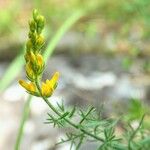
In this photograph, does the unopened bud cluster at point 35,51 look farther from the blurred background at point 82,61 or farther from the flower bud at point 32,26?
the blurred background at point 82,61

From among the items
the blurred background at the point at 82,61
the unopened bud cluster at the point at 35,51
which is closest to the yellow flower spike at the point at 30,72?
the unopened bud cluster at the point at 35,51

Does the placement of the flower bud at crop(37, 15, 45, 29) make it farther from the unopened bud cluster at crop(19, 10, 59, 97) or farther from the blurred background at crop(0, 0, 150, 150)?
the blurred background at crop(0, 0, 150, 150)

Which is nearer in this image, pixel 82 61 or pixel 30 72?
pixel 30 72

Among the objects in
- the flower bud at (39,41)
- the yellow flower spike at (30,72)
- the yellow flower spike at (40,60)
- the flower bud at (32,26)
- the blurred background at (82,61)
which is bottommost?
the yellow flower spike at (30,72)

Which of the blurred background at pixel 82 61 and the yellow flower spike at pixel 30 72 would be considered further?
the blurred background at pixel 82 61

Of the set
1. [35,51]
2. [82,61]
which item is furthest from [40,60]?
[82,61]

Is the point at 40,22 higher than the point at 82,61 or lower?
lower

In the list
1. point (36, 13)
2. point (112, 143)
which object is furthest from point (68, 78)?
point (36, 13)

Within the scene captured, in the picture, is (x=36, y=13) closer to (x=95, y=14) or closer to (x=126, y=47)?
(x=126, y=47)

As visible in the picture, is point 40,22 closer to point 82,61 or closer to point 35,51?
point 35,51
